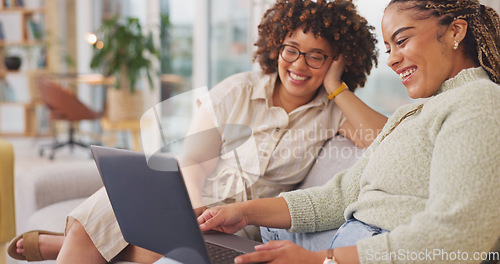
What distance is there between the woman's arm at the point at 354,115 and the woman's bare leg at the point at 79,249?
89 centimetres

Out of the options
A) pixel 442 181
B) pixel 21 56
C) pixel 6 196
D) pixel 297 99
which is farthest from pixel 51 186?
pixel 21 56

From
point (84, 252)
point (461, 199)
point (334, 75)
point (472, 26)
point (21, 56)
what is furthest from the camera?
point (21, 56)

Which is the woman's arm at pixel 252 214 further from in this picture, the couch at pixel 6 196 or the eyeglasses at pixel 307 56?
the couch at pixel 6 196

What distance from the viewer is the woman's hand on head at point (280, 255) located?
35.4 inches

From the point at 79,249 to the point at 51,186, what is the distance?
0.78 m

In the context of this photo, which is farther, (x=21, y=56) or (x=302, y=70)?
(x=21, y=56)

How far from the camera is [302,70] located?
1.62 metres

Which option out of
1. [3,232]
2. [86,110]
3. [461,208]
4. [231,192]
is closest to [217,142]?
[231,192]

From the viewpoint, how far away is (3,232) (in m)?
2.00

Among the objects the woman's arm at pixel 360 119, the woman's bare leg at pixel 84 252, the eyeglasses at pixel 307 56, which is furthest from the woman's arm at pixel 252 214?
the eyeglasses at pixel 307 56

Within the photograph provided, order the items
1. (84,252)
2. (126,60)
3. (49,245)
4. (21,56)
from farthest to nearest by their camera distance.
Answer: (21,56) < (126,60) < (49,245) < (84,252)

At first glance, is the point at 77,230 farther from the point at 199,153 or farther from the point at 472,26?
the point at 472,26

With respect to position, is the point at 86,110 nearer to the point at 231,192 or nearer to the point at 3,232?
the point at 3,232

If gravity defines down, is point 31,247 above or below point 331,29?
below
